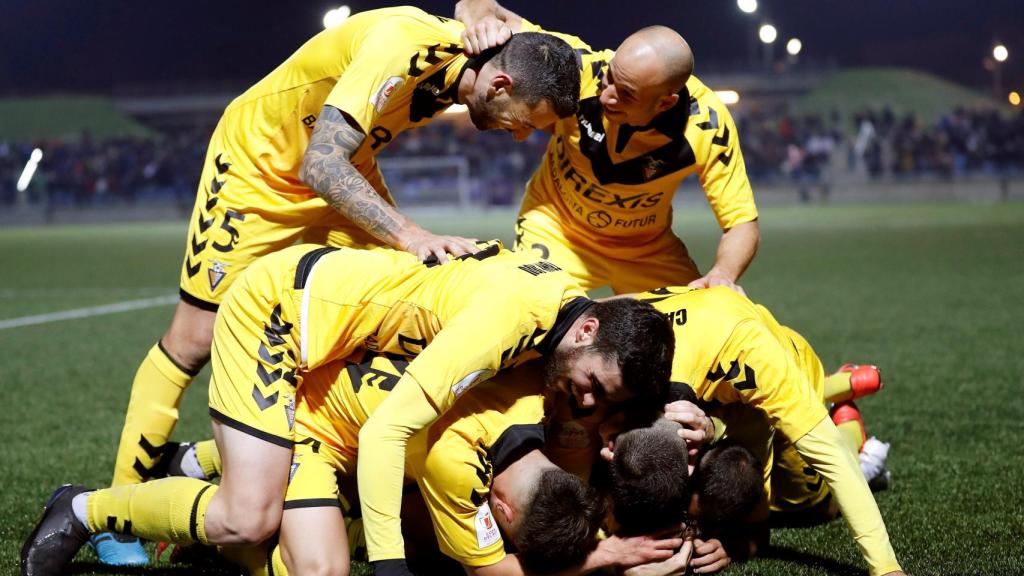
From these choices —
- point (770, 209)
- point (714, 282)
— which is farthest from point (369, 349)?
point (770, 209)

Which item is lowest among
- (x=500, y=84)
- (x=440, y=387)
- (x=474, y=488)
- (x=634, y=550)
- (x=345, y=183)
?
(x=634, y=550)

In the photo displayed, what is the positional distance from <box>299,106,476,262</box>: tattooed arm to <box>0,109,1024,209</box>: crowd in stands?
91.1 ft

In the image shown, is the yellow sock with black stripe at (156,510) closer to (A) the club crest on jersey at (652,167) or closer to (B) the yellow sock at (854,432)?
(A) the club crest on jersey at (652,167)

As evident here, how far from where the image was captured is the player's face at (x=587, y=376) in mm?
3613

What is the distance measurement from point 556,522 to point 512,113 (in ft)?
5.67

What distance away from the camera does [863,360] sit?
25.7ft

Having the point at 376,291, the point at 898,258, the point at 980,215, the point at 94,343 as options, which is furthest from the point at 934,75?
the point at 376,291

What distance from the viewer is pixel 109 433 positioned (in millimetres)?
6184

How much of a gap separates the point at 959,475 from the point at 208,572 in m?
3.23

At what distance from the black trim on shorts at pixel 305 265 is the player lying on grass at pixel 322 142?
29cm

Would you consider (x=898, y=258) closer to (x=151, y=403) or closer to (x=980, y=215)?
(x=980, y=215)

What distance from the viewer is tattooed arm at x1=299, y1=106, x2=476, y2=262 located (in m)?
4.32

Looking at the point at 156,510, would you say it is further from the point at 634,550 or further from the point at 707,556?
the point at 707,556

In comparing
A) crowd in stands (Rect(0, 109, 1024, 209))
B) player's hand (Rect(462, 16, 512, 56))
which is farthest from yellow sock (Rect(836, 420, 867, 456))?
crowd in stands (Rect(0, 109, 1024, 209))
